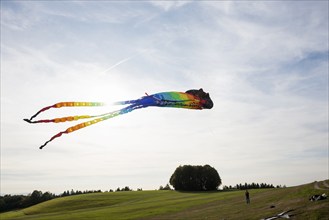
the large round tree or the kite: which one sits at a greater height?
the large round tree

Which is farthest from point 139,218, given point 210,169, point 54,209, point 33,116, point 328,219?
point 210,169

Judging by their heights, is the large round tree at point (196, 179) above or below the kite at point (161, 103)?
above

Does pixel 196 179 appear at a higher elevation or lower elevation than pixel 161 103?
higher

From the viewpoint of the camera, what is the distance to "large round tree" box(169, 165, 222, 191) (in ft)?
533

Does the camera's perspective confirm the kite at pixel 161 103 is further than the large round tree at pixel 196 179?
No

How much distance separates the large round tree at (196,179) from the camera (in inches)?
6398

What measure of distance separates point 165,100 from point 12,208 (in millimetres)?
172297

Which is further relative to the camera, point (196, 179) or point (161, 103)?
point (196, 179)

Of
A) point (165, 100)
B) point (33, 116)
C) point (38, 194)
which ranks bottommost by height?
point (33, 116)

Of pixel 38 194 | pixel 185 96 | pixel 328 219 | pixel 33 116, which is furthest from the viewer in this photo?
pixel 38 194

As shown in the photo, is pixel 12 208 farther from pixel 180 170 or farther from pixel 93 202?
pixel 180 170

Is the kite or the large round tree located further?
the large round tree

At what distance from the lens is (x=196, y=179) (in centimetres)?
16388

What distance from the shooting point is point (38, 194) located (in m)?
181
